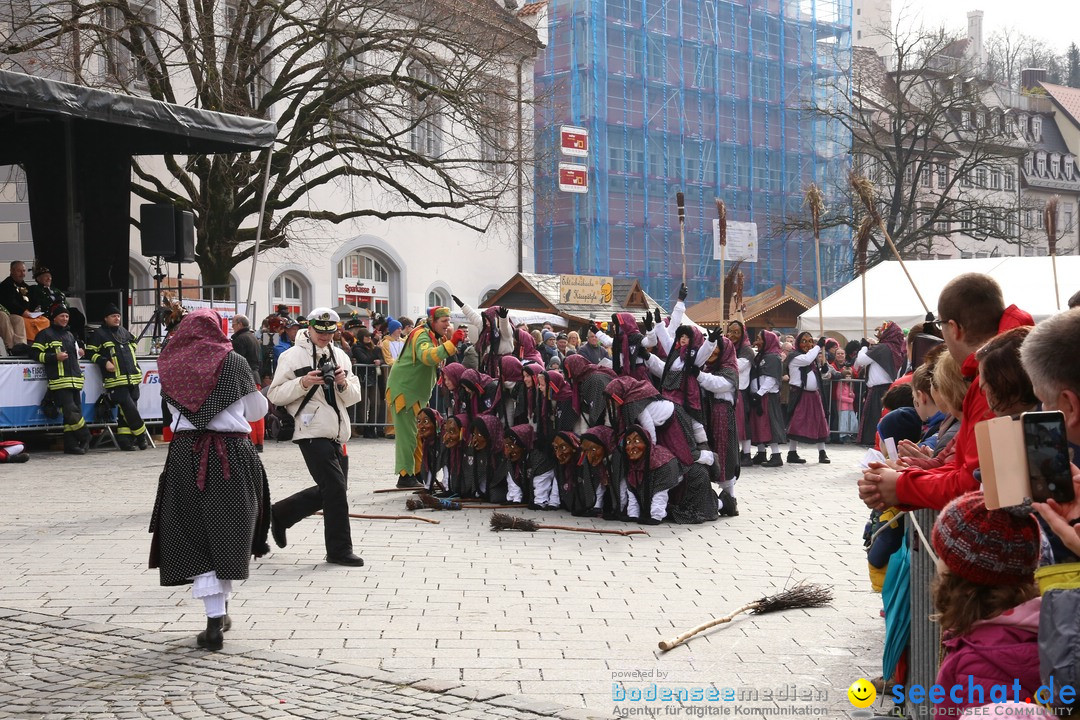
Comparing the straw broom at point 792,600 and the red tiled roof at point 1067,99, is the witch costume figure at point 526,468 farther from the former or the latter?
the red tiled roof at point 1067,99

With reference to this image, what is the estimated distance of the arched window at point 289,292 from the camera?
28.7m

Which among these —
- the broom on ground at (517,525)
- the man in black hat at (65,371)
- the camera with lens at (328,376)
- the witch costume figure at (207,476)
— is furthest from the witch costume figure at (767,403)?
the witch costume figure at (207,476)

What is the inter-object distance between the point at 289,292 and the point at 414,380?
16988 millimetres

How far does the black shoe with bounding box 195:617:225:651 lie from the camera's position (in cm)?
647

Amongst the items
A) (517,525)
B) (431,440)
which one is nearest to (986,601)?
(517,525)

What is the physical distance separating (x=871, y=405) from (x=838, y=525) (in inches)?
305

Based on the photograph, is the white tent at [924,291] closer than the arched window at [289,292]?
Yes

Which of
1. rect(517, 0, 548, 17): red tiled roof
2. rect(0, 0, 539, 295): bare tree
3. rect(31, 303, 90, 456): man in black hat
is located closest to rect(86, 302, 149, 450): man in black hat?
rect(31, 303, 90, 456): man in black hat

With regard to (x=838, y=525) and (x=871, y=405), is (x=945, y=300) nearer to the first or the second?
(x=838, y=525)

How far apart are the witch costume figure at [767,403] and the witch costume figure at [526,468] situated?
5.67 meters

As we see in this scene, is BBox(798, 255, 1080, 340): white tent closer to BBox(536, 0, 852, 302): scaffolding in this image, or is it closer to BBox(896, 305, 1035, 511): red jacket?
BBox(536, 0, 852, 302): scaffolding

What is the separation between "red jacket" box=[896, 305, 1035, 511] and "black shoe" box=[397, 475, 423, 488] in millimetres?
9486

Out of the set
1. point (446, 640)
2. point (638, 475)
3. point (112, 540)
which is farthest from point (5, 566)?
point (638, 475)

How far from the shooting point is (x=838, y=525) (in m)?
11.2
